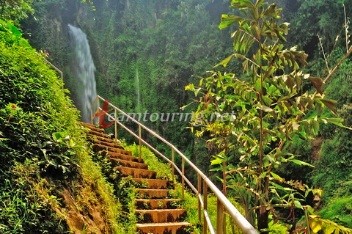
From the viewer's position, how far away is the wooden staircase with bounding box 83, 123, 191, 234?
16.9 ft

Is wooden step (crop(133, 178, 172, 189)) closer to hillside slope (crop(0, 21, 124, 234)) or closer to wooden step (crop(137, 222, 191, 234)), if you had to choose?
wooden step (crop(137, 222, 191, 234))

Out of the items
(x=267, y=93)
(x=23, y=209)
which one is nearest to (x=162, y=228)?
(x=23, y=209)

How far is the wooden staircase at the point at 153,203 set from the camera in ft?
16.9

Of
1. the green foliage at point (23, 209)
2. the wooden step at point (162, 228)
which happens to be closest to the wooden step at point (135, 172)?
the wooden step at point (162, 228)

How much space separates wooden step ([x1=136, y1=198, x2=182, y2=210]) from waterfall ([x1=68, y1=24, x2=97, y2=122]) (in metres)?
11.5

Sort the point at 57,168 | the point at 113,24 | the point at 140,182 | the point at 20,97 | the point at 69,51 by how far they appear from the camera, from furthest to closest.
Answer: the point at 113,24, the point at 69,51, the point at 140,182, the point at 20,97, the point at 57,168

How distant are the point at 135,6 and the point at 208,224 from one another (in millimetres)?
19464

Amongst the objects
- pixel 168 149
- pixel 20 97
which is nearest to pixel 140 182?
pixel 20 97

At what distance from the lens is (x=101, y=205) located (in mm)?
4156

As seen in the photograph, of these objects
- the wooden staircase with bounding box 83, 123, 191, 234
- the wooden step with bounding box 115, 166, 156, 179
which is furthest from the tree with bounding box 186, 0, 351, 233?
the wooden step with bounding box 115, 166, 156, 179

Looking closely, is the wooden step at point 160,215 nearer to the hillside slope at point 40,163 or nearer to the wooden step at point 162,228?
the wooden step at point 162,228

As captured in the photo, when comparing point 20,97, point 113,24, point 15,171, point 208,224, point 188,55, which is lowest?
point 208,224

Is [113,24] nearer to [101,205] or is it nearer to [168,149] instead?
[168,149]

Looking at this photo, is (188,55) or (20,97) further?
(188,55)
